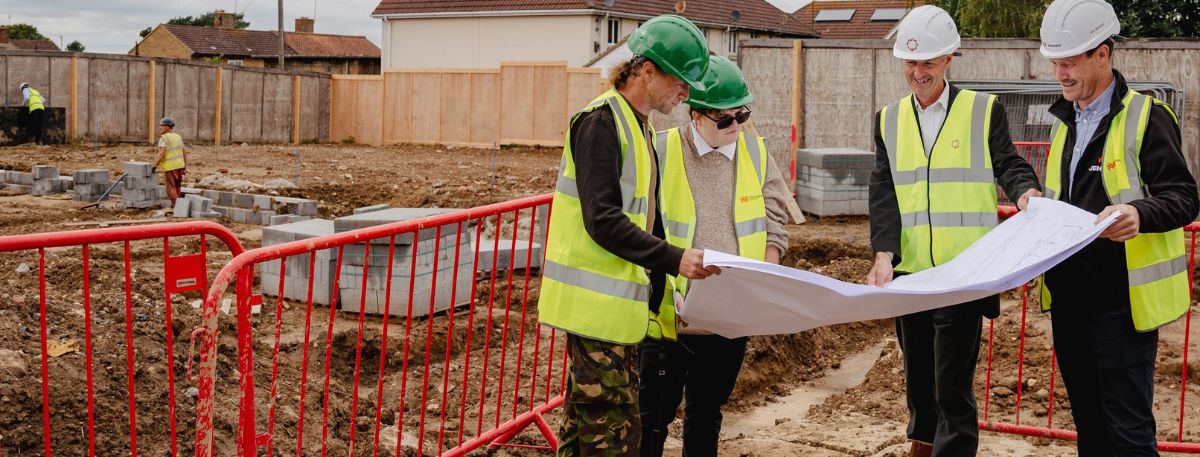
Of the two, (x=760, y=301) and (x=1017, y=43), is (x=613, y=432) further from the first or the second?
(x=1017, y=43)

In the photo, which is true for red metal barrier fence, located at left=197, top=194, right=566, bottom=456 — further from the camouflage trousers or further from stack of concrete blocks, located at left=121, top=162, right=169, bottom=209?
stack of concrete blocks, located at left=121, top=162, right=169, bottom=209

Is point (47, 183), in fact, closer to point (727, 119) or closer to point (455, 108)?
point (455, 108)

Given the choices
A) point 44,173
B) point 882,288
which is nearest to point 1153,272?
point 882,288

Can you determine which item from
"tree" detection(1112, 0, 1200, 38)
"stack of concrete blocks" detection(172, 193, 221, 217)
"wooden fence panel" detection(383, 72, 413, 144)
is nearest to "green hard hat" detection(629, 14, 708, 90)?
"stack of concrete blocks" detection(172, 193, 221, 217)

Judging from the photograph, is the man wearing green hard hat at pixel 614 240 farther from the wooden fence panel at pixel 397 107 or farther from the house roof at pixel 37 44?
the house roof at pixel 37 44

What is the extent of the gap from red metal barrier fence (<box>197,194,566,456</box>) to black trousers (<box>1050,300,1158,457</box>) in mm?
2298

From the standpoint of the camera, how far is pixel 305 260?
904 centimetres

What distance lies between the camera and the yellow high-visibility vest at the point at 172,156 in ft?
52.1

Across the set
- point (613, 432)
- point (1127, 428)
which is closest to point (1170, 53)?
point (1127, 428)

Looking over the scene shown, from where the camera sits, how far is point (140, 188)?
1591 centimetres

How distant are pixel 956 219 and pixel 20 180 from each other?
17389 mm

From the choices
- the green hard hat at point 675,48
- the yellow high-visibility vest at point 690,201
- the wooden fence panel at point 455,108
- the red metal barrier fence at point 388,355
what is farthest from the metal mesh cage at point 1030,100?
the wooden fence panel at point 455,108

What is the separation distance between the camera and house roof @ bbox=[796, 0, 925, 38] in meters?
49.0

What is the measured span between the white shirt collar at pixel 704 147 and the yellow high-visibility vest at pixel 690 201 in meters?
0.04
